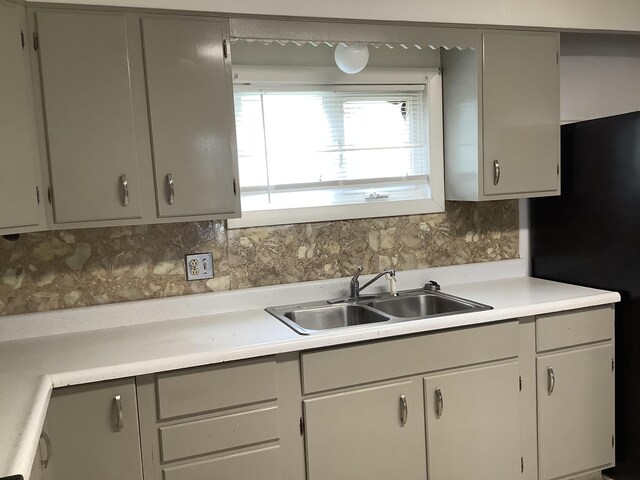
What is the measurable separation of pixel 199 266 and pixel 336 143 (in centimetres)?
92

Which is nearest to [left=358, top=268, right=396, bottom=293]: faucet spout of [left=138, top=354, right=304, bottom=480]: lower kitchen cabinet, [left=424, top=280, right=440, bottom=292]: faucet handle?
[left=424, top=280, right=440, bottom=292]: faucet handle

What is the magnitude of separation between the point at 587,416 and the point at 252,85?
217cm

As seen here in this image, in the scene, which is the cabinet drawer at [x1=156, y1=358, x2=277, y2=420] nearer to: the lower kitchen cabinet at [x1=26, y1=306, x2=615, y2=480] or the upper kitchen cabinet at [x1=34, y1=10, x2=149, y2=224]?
the lower kitchen cabinet at [x1=26, y1=306, x2=615, y2=480]

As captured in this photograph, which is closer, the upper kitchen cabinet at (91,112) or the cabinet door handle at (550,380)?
the upper kitchen cabinet at (91,112)

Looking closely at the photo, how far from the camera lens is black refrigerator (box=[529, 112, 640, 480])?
2.43m

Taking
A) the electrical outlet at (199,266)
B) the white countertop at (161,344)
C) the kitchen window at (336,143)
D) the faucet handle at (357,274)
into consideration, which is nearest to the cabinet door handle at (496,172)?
the kitchen window at (336,143)

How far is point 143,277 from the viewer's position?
96.1 inches

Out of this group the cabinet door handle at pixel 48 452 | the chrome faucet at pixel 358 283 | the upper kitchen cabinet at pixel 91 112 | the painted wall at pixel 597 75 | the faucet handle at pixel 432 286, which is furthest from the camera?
the painted wall at pixel 597 75

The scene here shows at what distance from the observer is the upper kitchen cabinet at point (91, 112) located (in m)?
2.00

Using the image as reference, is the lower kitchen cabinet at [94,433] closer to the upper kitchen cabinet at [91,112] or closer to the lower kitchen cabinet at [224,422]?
the lower kitchen cabinet at [224,422]

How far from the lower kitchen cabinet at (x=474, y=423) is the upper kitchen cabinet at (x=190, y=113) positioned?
46.4 inches

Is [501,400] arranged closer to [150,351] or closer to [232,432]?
[232,432]

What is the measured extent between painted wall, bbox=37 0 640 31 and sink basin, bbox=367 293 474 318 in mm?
1261

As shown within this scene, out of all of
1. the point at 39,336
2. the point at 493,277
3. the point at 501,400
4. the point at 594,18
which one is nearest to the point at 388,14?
the point at 594,18
